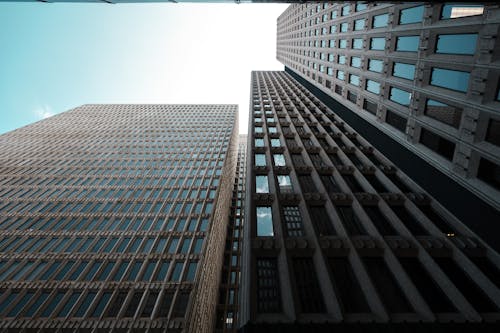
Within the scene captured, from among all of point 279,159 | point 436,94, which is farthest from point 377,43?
point 279,159

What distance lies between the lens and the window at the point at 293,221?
47.4ft

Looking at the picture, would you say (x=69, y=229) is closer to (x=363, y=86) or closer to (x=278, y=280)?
(x=278, y=280)

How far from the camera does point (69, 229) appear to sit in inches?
1350

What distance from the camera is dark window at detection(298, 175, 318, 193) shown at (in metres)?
18.4

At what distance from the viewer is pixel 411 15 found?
16.0m

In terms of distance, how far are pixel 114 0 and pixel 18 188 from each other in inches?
1988

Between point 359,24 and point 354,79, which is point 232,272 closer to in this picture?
point 354,79

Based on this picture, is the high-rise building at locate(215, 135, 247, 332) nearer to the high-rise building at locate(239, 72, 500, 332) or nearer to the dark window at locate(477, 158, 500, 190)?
the high-rise building at locate(239, 72, 500, 332)

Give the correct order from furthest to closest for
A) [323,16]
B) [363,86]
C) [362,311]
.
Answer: [323,16], [363,86], [362,311]

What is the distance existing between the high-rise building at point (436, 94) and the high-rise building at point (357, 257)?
190 cm

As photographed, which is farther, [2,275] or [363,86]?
[2,275]

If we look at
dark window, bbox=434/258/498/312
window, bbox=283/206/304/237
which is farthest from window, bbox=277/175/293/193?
dark window, bbox=434/258/498/312

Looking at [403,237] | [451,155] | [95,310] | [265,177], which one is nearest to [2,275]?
[95,310]

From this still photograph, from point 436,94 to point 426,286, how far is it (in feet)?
35.8
